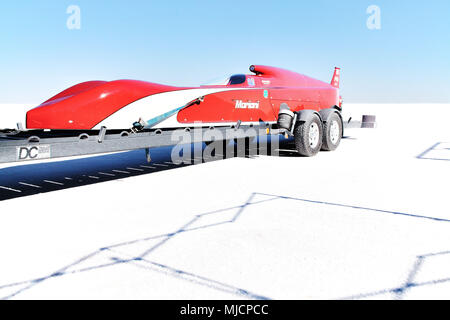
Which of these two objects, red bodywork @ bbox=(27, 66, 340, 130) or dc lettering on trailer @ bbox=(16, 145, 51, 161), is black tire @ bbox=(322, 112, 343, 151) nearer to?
red bodywork @ bbox=(27, 66, 340, 130)

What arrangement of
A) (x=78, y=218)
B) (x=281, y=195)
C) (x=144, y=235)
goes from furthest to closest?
(x=281, y=195), (x=78, y=218), (x=144, y=235)

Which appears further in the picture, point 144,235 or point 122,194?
point 122,194

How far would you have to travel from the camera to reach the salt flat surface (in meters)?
2.52

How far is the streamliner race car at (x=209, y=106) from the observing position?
5.40 m

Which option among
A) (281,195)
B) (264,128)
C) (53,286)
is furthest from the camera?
(264,128)

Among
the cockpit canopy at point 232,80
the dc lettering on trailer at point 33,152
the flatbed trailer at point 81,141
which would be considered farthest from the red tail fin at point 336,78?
the dc lettering on trailer at point 33,152

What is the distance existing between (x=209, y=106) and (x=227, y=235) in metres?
4.09

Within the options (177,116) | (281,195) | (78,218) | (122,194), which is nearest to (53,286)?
(78,218)

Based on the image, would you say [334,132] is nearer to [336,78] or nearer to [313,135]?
[313,135]

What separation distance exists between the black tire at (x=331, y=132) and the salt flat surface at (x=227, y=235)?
8.71 ft
